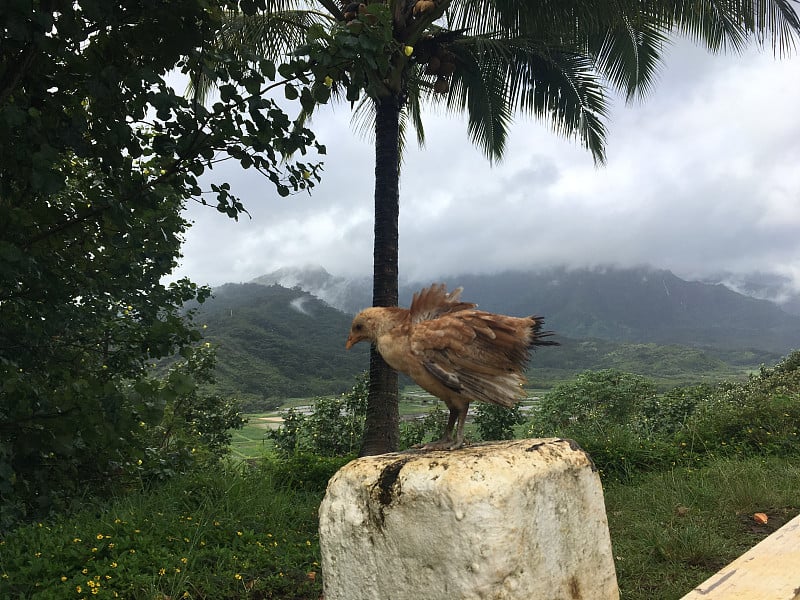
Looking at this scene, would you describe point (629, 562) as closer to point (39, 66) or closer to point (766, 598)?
point (766, 598)

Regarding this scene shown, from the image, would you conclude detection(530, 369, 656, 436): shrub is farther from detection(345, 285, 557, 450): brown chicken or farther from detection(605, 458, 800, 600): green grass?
detection(345, 285, 557, 450): brown chicken

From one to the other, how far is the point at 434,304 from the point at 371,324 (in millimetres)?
339

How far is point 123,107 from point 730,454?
7433 mm

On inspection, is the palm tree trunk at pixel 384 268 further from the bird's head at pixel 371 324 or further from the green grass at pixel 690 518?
the bird's head at pixel 371 324

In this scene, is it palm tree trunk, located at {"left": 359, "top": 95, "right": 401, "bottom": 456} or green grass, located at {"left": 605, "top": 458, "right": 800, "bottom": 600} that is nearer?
green grass, located at {"left": 605, "top": 458, "right": 800, "bottom": 600}

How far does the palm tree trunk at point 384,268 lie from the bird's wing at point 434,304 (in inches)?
147

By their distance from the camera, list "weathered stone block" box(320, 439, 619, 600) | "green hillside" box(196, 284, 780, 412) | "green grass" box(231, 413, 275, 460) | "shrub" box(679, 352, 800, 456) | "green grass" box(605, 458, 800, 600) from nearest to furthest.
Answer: "weathered stone block" box(320, 439, 619, 600), "green grass" box(605, 458, 800, 600), "shrub" box(679, 352, 800, 456), "green grass" box(231, 413, 275, 460), "green hillside" box(196, 284, 780, 412)

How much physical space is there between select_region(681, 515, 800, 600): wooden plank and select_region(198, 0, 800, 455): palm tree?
4.53m

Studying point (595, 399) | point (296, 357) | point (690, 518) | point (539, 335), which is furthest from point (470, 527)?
point (296, 357)

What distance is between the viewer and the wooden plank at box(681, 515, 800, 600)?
86.1 inches

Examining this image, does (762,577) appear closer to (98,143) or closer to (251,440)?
(98,143)

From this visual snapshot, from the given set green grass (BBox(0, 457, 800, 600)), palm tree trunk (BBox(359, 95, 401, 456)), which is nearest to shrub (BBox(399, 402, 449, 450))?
palm tree trunk (BBox(359, 95, 401, 456))

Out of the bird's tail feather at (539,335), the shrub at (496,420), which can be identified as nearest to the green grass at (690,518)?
the bird's tail feather at (539,335)

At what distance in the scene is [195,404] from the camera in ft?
30.1
